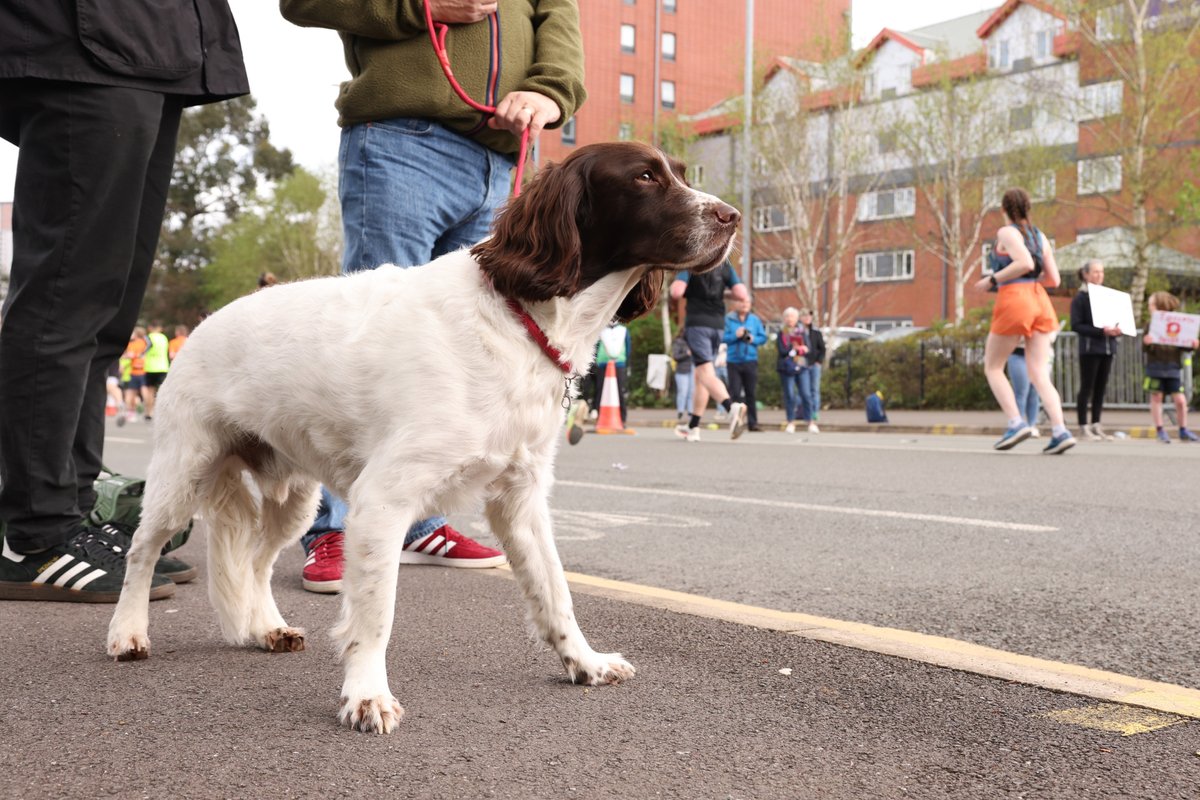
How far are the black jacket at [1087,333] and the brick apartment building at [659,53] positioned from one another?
1831 inches

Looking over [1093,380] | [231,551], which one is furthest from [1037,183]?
[231,551]

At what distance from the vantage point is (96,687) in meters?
2.88

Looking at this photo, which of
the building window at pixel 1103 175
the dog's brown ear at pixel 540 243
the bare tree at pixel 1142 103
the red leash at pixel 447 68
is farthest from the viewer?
the building window at pixel 1103 175

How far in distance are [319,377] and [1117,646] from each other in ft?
7.63

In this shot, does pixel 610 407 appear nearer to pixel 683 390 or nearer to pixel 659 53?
pixel 683 390

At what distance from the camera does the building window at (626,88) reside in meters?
66.6

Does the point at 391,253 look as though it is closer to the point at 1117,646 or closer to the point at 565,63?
the point at 565,63

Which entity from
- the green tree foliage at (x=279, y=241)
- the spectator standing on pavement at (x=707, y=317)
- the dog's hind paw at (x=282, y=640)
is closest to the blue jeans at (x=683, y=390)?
the spectator standing on pavement at (x=707, y=317)

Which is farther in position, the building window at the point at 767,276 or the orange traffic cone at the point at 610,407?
the building window at the point at 767,276

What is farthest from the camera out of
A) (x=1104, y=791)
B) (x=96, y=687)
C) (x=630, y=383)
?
(x=630, y=383)

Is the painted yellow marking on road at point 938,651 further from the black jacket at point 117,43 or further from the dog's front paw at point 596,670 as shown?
the black jacket at point 117,43

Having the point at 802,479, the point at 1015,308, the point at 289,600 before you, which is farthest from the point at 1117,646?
the point at 1015,308

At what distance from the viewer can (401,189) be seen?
417 cm

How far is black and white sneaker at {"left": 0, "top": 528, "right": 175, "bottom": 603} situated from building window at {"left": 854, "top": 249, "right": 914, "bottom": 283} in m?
48.5
